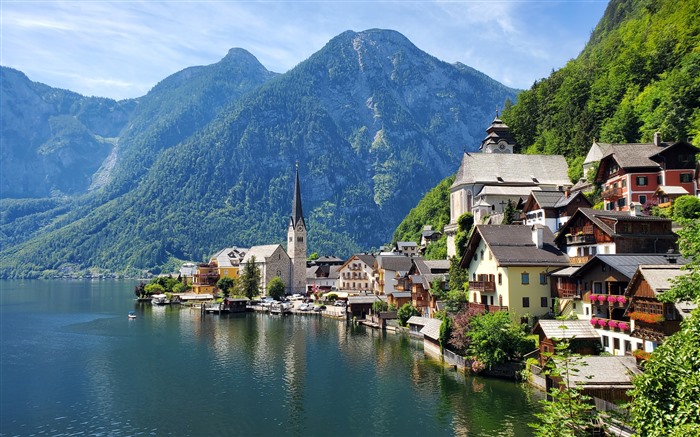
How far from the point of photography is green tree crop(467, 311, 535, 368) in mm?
46125

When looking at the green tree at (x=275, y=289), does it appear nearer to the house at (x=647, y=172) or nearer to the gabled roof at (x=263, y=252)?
the gabled roof at (x=263, y=252)

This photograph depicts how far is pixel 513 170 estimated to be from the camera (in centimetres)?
9156

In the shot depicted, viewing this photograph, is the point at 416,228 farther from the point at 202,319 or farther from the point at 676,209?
the point at 676,209

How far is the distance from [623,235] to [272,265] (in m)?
108

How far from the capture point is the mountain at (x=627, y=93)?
80.1 metres

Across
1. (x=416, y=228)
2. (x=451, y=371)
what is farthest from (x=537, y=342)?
(x=416, y=228)

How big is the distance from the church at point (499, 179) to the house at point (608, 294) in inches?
1527

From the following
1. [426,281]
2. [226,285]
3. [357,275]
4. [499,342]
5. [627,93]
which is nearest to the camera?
[499,342]

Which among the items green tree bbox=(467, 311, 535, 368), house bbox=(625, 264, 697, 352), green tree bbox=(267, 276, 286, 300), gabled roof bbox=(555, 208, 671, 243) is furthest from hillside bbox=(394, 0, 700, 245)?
green tree bbox=(267, 276, 286, 300)

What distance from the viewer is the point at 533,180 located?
89.9 m

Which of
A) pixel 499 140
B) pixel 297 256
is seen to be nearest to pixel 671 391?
pixel 499 140

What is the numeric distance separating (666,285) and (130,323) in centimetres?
8765

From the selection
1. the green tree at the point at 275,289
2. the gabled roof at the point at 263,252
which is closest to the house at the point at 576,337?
the green tree at the point at 275,289

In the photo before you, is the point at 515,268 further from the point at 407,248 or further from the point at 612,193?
the point at 407,248
